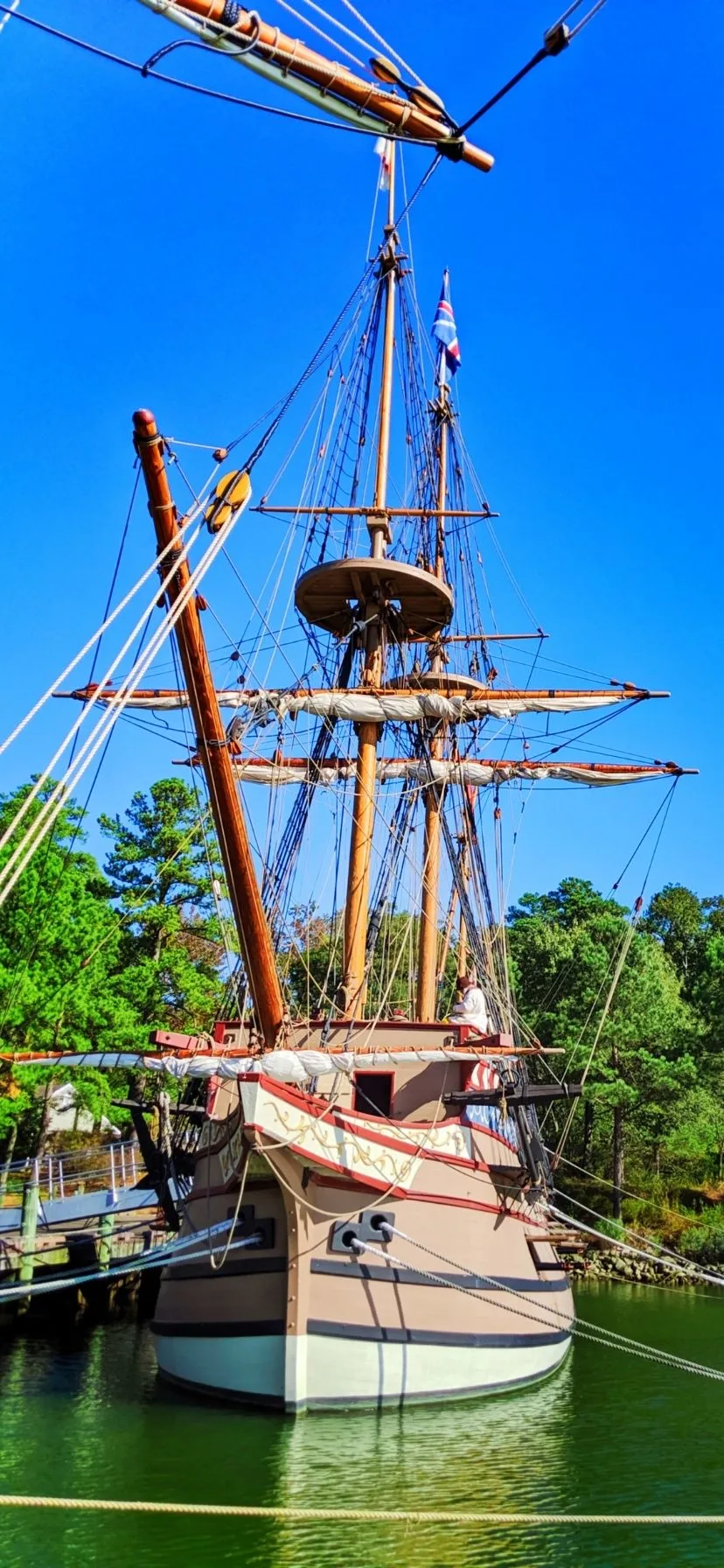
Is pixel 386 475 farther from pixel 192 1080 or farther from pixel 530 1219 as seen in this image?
pixel 530 1219

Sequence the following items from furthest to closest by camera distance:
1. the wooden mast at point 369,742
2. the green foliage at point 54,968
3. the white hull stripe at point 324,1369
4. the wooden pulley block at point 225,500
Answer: the green foliage at point 54,968, the wooden mast at point 369,742, the white hull stripe at point 324,1369, the wooden pulley block at point 225,500

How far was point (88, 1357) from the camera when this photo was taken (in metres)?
19.6

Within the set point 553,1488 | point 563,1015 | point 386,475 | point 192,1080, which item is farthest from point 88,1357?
point 563,1015

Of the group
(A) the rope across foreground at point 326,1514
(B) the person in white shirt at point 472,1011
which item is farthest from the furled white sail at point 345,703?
(A) the rope across foreground at point 326,1514

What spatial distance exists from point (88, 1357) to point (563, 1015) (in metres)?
23.7

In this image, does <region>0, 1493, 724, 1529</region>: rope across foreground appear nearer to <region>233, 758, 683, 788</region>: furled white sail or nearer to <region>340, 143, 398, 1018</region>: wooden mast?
<region>340, 143, 398, 1018</region>: wooden mast

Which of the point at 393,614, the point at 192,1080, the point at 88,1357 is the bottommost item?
the point at 88,1357

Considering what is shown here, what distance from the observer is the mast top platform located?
74.2ft

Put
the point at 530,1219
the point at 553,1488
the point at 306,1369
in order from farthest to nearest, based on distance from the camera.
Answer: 1. the point at 530,1219
2. the point at 306,1369
3. the point at 553,1488

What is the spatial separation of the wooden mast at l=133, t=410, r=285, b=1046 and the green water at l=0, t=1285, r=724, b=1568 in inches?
181

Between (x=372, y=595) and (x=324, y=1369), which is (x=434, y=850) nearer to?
(x=372, y=595)

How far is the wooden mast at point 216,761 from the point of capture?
11914 mm

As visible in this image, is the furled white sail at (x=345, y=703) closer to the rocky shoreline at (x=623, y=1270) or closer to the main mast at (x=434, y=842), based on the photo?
the main mast at (x=434, y=842)

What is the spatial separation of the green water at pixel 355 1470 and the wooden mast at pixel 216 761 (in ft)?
15.1
